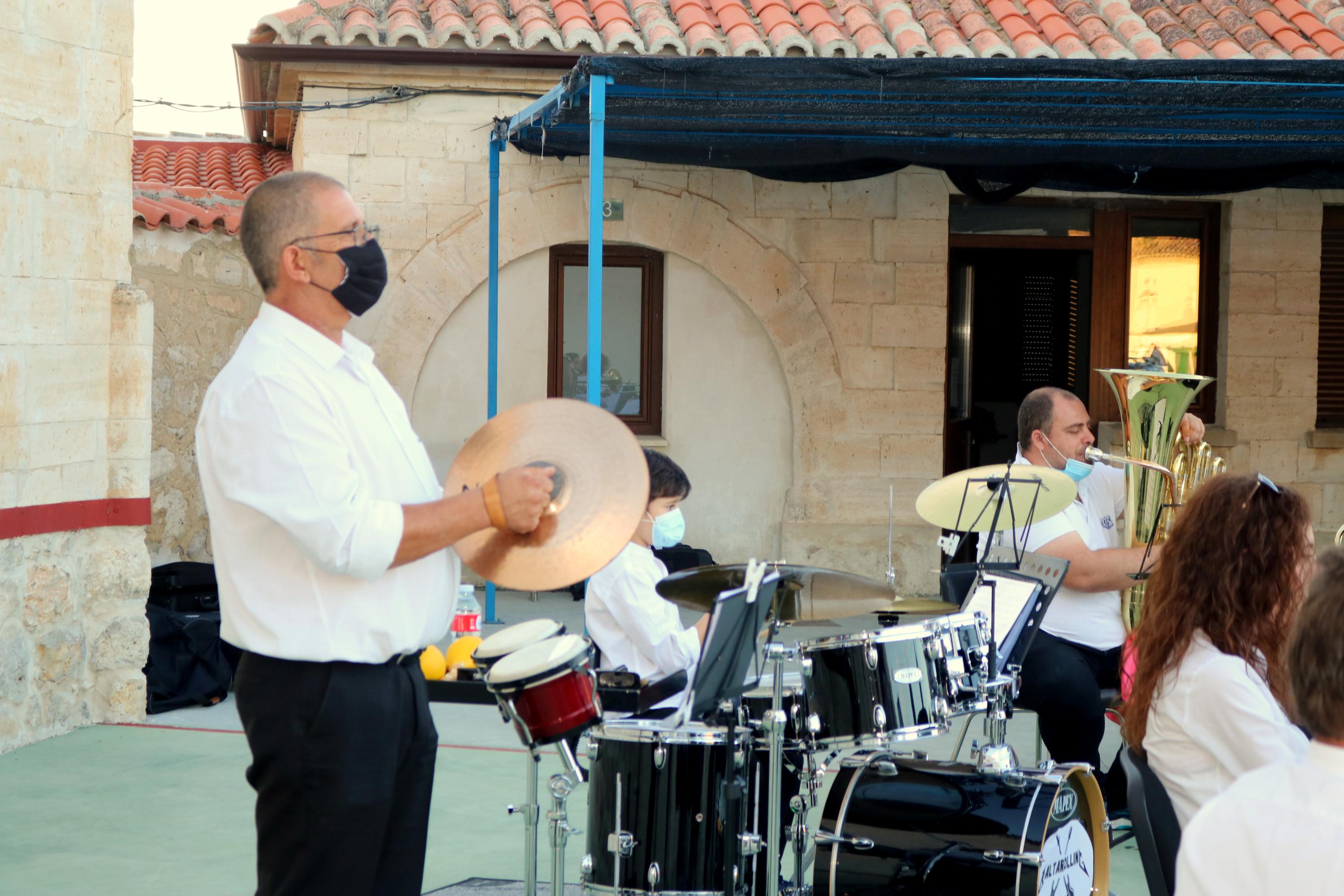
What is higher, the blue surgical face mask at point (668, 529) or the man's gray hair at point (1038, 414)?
the man's gray hair at point (1038, 414)

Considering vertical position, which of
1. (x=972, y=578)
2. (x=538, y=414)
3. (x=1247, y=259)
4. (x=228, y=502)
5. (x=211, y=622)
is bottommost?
(x=211, y=622)

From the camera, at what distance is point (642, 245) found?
9016 mm

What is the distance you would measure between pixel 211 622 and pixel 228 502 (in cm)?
435

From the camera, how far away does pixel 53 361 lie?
5434 mm

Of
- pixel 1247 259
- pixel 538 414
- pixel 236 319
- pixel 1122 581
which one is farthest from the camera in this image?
pixel 1247 259

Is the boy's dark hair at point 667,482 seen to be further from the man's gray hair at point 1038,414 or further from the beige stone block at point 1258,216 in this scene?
the beige stone block at point 1258,216

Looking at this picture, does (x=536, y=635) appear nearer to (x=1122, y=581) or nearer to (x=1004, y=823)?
(x=1004, y=823)

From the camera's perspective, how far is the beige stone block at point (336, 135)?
28.1 ft

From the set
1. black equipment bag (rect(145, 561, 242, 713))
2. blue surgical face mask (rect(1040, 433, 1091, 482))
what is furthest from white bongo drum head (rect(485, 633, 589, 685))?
black equipment bag (rect(145, 561, 242, 713))

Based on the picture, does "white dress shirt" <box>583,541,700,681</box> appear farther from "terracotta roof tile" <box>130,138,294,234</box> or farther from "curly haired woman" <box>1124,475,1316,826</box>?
"terracotta roof tile" <box>130,138,294,234</box>

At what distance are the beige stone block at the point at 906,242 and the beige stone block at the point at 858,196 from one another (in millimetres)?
106

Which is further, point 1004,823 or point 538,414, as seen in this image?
point 1004,823

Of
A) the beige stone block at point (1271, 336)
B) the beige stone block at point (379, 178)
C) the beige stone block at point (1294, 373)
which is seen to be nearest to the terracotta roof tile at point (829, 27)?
the beige stone block at point (379, 178)

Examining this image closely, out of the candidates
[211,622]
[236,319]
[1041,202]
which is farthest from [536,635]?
[1041,202]
